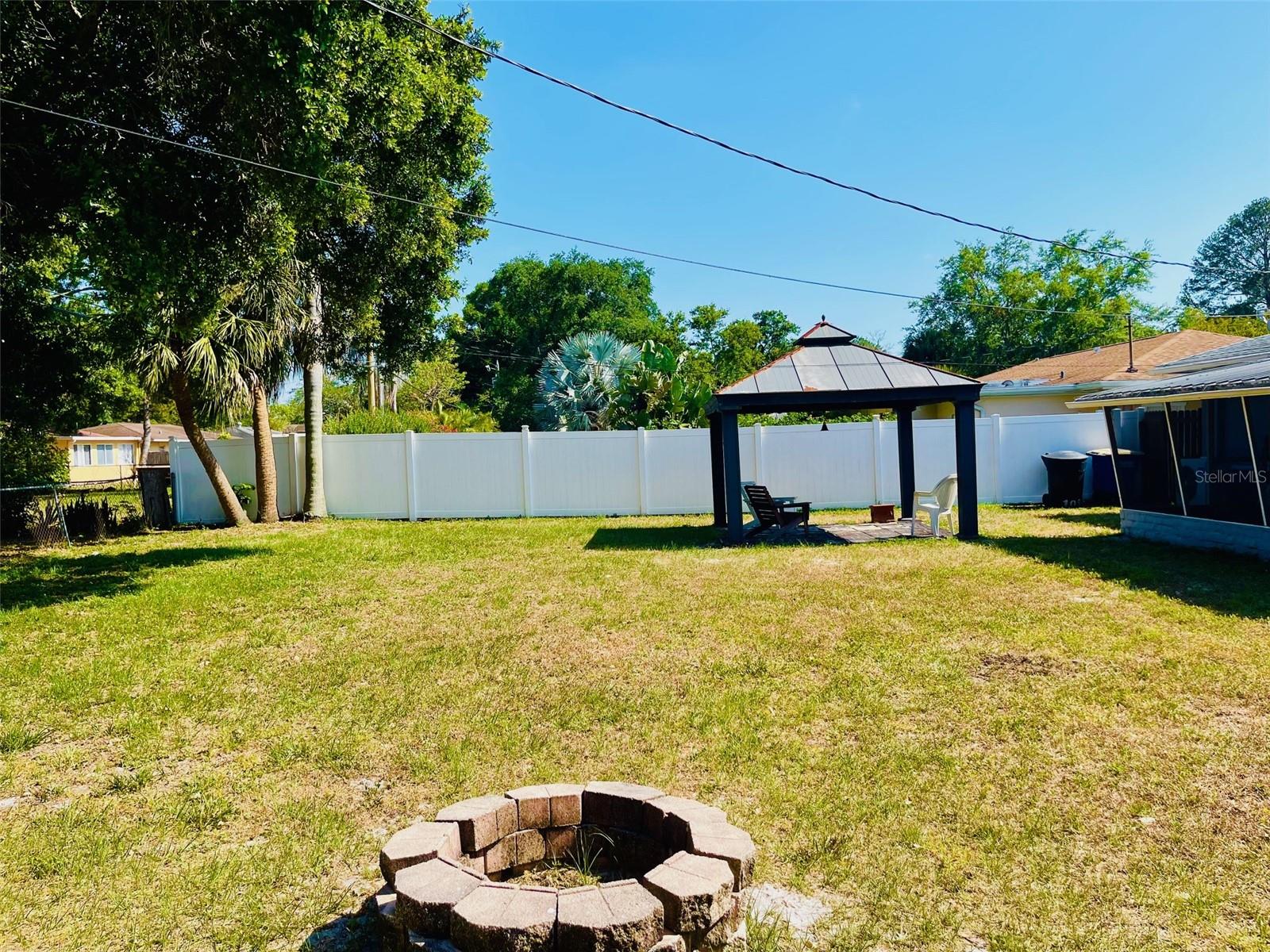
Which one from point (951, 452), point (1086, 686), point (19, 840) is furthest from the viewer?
point (951, 452)

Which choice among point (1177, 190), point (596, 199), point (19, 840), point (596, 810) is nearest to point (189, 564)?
point (19, 840)

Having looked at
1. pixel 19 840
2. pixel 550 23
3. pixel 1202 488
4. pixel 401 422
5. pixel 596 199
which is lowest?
pixel 19 840

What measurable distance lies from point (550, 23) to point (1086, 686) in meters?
9.71

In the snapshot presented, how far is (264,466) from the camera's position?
1493 centimetres

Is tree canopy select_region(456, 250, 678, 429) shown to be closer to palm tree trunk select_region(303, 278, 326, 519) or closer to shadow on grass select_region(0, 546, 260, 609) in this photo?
palm tree trunk select_region(303, 278, 326, 519)

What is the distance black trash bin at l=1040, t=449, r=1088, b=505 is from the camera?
1559 centimetres

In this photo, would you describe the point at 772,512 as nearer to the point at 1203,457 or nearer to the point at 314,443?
the point at 1203,457

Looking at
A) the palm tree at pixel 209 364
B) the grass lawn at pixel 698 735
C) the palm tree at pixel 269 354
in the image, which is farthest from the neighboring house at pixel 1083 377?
the palm tree at pixel 209 364

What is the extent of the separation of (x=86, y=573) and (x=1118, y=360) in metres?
22.9

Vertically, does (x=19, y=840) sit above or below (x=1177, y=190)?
below

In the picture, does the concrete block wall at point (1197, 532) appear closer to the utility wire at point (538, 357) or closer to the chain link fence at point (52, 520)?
the chain link fence at point (52, 520)

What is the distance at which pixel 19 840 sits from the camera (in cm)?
353

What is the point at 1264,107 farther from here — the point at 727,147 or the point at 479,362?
the point at 479,362

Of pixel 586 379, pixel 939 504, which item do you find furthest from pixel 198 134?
pixel 586 379
